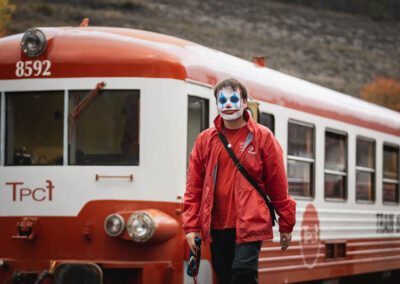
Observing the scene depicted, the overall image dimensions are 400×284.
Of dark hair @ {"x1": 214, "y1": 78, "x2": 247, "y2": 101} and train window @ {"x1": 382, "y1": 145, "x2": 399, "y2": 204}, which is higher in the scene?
dark hair @ {"x1": 214, "y1": 78, "x2": 247, "y2": 101}

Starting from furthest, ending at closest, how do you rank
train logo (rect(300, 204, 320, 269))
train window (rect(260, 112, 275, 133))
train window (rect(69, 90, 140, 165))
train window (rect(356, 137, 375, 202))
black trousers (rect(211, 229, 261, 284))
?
train window (rect(356, 137, 375, 202)) → train logo (rect(300, 204, 320, 269)) → train window (rect(260, 112, 275, 133)) → train window (rect(69, 90, 140, 165)) → black trousers (rect(211, 229, 261, 284))

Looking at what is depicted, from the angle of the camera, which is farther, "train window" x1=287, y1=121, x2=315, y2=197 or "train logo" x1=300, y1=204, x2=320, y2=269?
"train logo" x1=300, y1=204, x2=320, y2=269

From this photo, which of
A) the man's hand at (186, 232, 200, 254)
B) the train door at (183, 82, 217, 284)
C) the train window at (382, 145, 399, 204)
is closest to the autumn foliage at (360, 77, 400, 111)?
the train window at (382, 145, 399, 204)

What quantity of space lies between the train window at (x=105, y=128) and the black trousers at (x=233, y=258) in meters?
2.17

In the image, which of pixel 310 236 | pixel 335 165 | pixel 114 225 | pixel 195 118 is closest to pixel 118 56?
pixel 195 118

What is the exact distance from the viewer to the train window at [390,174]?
43.9 ft

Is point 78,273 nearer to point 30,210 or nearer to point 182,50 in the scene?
point 30,210

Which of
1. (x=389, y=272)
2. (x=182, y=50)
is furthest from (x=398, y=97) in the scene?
(x=182, y=50)

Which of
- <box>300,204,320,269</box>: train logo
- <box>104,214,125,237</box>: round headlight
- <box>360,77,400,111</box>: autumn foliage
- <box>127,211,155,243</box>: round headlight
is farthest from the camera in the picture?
<box>360,77,400,111</box>: autumn foliage

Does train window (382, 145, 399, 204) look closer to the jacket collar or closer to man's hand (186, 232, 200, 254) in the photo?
the jacket collar

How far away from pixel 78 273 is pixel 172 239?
88cm

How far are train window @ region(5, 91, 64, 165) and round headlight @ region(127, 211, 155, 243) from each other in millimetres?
962

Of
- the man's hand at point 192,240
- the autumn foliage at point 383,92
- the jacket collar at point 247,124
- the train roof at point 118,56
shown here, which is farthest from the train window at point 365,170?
the autumn foliage at point 383,92

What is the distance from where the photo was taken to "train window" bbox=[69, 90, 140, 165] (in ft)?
27.0
